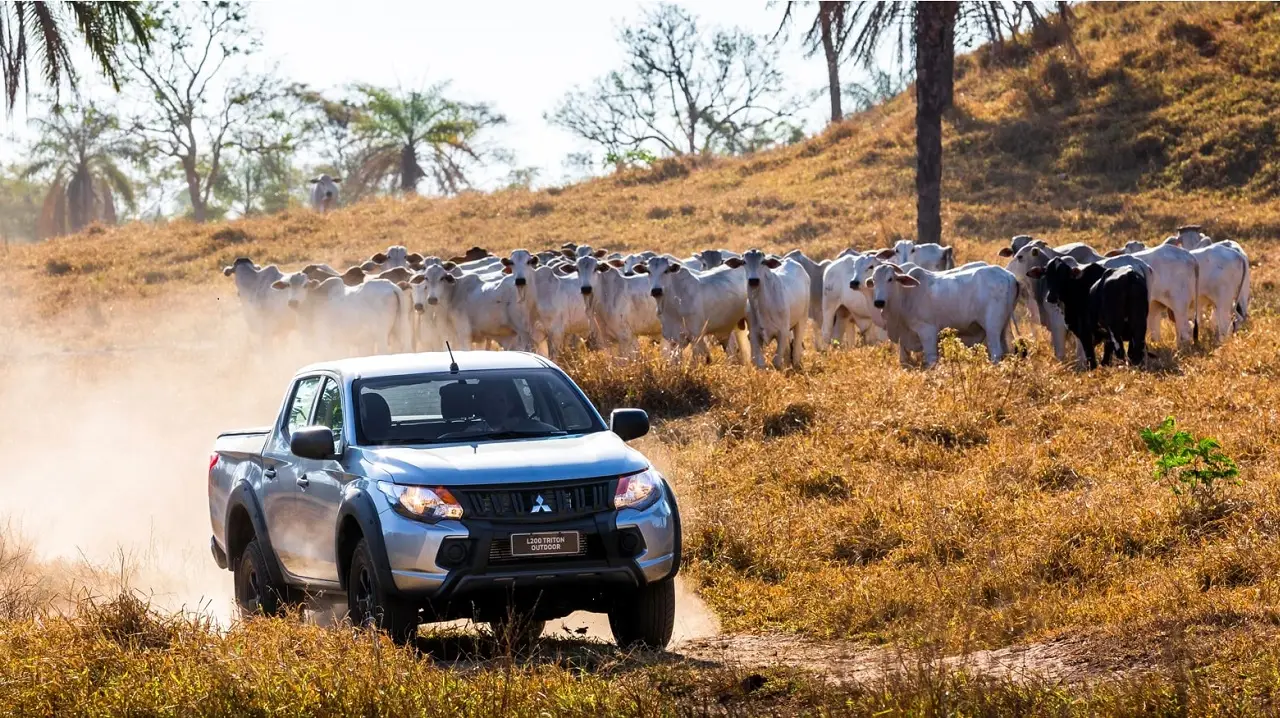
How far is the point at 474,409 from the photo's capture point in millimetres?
8602

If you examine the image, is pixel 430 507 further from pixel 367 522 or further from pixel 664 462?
pixel 664 462

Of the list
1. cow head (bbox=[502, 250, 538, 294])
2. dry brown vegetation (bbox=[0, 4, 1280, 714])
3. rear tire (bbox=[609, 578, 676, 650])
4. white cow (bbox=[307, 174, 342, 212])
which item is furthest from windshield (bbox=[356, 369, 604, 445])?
white cow (bbox=[307, 174, 342, 212])

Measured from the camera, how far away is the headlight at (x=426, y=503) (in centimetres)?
755

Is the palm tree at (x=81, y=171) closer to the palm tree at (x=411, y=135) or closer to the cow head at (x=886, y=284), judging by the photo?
the palm tree at (x=411, y=135)

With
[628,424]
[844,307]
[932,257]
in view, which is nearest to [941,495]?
[628,424]

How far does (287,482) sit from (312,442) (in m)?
0.87

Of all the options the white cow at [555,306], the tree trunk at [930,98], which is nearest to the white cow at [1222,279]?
the tree trunk at [930,98]

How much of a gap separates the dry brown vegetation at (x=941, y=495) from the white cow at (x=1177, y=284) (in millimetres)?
1256

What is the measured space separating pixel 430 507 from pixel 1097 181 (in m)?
27.4

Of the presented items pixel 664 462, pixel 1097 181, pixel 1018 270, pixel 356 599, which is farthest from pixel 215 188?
pixel 356 599

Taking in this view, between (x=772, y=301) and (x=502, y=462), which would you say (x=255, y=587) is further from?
(x=772, y=301)

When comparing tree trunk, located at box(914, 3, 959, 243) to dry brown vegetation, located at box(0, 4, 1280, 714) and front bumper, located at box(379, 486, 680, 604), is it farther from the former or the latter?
front bumper, located at box(379, 486, 680, 604)

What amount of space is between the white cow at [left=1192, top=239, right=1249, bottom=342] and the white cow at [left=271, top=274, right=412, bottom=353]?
1008cm

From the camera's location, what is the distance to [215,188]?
7875cm
